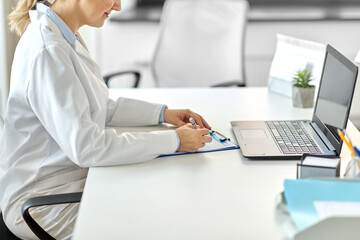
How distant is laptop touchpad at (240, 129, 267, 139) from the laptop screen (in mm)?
179

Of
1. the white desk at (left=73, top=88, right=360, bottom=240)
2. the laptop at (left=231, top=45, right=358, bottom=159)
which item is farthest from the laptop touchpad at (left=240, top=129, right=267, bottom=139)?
the white desk at (left=73, top=88, right=360, bottom=240)

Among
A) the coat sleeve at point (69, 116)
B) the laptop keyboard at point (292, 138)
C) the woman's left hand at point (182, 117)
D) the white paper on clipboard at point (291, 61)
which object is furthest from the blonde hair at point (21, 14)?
the white paper on clipboard at point (291, 61)

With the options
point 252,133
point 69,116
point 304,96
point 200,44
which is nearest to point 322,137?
point 252,133

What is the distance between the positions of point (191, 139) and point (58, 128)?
0.36m

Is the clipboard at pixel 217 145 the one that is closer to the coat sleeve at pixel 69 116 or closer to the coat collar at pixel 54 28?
the coat sleeve at pixel 69 116

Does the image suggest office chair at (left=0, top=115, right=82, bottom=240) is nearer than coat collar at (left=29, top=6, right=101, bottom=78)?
Yes

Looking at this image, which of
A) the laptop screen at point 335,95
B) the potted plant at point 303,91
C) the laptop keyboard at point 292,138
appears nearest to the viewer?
the laptop screen at point 335,95

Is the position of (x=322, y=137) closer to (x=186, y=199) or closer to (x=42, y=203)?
(x=186, y=199)

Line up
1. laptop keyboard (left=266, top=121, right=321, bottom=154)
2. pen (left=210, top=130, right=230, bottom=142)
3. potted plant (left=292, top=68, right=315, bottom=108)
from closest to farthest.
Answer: laptop keyboard (left=266, top=121, right=321, bottom=154)
pen (left=210, top=130, right=230, bottom=142)
potted plant (left=292, top=68, right=315, bottom=108)

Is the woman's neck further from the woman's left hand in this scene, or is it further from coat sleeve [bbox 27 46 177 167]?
the woman's left hand

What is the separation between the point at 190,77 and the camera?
3332 mm

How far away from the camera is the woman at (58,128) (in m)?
1.48

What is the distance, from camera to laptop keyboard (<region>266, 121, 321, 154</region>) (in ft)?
5.44

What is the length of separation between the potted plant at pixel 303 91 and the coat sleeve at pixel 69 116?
2.60 ft
